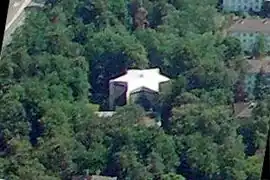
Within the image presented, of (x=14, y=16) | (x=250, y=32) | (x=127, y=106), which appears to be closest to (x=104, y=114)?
(x=127, y=106)

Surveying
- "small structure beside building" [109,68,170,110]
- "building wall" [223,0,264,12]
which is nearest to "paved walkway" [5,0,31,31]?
"small structure beside building" [109,68,170,110]

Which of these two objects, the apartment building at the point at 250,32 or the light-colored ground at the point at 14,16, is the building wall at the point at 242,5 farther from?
the light-colored ground at the point at 14,16

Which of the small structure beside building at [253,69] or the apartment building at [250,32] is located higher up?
the apartment building at [250,32]

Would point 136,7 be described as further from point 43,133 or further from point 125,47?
point 43,133

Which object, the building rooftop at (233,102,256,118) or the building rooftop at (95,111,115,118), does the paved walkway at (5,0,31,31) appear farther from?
the building rooftop at (233,102,256,118)

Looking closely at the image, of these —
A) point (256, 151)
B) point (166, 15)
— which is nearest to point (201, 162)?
point (256, 151)

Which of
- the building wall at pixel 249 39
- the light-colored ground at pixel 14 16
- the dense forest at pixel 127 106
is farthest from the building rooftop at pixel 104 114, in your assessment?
the building wall at pixel 249 39
